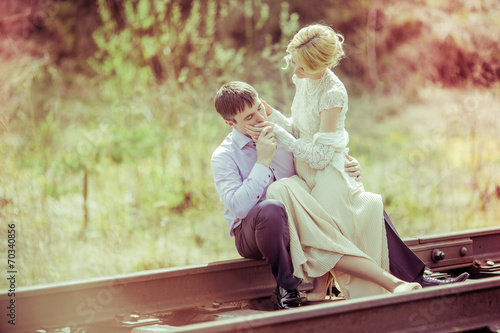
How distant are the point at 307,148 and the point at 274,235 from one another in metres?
0.65

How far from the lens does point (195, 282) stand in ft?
13.9

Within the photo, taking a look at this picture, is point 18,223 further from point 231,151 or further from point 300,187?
point 300,187

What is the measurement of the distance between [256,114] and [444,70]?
11.0 metres

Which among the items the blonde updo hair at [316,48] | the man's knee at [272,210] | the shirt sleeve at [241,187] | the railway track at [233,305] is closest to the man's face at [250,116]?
the shirt sleeve at [241,187]

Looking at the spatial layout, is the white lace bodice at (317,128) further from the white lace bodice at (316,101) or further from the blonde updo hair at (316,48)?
the blonde updo hair at (316,48)

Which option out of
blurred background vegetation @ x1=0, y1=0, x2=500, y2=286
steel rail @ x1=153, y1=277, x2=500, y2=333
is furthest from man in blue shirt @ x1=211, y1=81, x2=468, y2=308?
blurred background vegetation @ x1=0, y1=0, x2=500, y2=286

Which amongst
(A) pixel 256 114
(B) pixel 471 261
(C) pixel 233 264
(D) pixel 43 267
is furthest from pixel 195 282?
(B) pixel 471 261

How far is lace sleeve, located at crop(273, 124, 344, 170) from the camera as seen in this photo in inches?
158

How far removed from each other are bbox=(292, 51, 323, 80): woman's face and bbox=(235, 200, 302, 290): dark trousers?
93 centimetres

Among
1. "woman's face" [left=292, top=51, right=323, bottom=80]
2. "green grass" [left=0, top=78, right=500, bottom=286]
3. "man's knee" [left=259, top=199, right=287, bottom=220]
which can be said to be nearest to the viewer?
"man's knee" [left=259, top=199, right=287, bottom=220]

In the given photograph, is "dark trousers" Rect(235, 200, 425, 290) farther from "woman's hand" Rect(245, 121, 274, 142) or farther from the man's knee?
"woman's hand" Rect(245, 121, 274, 142)

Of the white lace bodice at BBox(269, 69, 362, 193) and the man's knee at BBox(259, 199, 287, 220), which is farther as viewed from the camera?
the white lace bodice at BBox(269, 69, 362, 193)

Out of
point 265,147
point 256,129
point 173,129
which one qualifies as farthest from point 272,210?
point 173,129

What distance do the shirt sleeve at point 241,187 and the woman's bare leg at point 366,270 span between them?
2.38 feet
